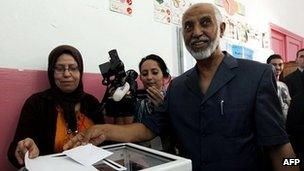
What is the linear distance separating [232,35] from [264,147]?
7.46 ft

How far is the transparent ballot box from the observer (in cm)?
75

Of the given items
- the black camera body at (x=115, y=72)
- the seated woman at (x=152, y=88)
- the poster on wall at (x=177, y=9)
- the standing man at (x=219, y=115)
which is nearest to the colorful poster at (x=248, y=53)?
the poster on wall at (x=177, y=9)

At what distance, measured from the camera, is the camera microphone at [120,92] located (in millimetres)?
1393

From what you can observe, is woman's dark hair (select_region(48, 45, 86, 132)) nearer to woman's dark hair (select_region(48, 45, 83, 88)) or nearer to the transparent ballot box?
woman's dark hair (select_region(48, 45, 83, 88))

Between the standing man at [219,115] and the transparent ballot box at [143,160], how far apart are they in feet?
0.53

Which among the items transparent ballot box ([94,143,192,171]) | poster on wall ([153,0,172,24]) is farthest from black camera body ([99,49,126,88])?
poster on wall ([153,0,172,24])

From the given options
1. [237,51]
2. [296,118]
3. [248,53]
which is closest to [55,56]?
[296,118]

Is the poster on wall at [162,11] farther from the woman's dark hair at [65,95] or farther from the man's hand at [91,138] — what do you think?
the man's hand at [91,138]

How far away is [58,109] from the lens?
4.81 feet

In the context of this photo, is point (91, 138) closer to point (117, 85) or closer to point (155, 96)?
point (117, 85)

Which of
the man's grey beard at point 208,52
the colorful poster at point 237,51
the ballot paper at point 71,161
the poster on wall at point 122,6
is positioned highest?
the poster on wall at point 122,6

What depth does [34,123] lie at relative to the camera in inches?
54.2

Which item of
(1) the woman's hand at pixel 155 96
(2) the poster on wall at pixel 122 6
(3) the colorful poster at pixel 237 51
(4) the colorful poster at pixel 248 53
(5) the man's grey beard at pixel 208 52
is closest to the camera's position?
(5) the man's grey beard at pixel 208 52

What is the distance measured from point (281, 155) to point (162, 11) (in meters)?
1.56
